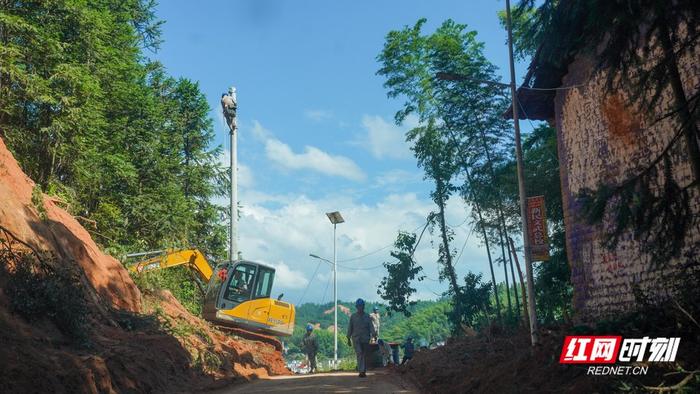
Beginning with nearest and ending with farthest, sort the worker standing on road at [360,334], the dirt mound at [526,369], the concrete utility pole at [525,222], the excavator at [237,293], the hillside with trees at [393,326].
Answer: the dirt mound at [526,369], the concrete utility pole at [525,222], the worker standing on road at [360,334], the excavator at [237,293], the hillside with trees at [393,326]

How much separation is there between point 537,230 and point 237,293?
13242 mm

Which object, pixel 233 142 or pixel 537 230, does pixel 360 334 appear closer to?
pixel 537 230

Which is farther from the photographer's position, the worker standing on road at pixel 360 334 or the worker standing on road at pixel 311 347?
the worker standing on road at pixel 311 347

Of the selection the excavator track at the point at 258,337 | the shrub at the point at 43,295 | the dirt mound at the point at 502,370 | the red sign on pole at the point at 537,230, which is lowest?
the dirt mound at the point at 502,370

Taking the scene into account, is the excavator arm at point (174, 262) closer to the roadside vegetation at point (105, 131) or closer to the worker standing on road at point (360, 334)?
the roadside vegetation at point (105, 131)

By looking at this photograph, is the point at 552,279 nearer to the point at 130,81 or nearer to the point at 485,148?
the point at 485,148

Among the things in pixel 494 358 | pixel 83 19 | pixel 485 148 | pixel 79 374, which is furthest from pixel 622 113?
pixel 83 19

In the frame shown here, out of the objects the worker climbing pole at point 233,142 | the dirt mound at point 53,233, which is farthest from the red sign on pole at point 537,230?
the worker climbing pole at point 233,142

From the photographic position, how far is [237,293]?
2319 centimetres

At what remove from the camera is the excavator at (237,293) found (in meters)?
22.7

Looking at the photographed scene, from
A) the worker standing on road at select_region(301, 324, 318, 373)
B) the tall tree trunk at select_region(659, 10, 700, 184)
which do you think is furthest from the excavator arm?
the tall tree trunk at select_region(659, 10, 700, 184)

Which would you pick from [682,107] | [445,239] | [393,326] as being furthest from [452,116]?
[393,326]

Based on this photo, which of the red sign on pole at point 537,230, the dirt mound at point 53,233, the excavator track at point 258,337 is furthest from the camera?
the excavator track at point 258,337

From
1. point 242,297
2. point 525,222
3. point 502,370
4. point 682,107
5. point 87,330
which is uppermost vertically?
point 682,107
